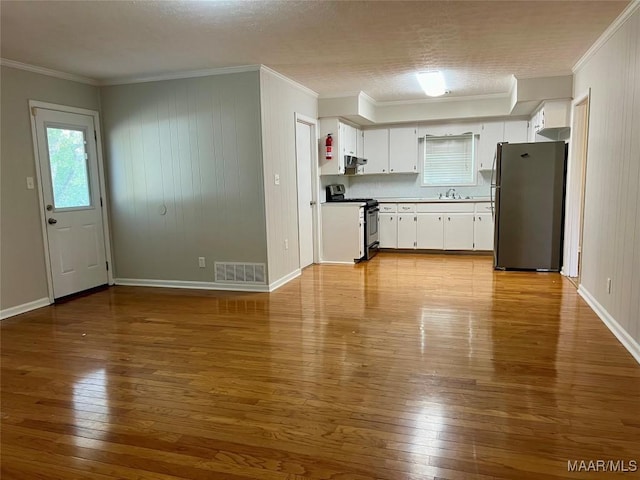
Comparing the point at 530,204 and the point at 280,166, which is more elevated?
the point at 280,166

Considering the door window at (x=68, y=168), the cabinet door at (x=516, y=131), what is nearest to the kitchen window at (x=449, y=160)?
the cabinet door at (x=516, y=131)

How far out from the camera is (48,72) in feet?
15.5

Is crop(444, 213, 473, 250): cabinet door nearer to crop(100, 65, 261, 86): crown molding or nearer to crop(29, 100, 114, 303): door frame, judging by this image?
crop(100, 65, 261, 86): crown molding

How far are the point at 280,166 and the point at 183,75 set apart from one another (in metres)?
1.48

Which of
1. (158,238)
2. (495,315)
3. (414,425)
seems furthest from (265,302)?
(414,425)

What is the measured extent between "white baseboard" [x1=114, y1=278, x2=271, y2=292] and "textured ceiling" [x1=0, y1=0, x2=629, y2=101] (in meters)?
2.43

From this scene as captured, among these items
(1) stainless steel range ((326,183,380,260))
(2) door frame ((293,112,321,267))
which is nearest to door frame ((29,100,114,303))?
(2) door frame ((293,112,321,267))

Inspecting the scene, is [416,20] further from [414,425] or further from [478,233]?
[478,233]

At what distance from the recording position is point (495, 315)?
4020 mm

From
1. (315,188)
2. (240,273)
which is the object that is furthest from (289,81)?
(240,273)

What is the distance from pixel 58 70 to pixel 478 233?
6.00 metres

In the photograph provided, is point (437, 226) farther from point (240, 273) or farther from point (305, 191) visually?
point (240, 273)

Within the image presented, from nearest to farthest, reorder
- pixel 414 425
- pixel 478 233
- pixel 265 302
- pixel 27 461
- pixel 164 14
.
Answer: pixel 27 461 → pixel 414 425 → pixel 164 14 → pixel 265 302 → pixel 478 233

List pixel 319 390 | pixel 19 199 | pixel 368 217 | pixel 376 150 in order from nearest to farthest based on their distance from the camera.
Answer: pixel 319 390, pixel 19 199, pixel 368 217, pixel 376 150
